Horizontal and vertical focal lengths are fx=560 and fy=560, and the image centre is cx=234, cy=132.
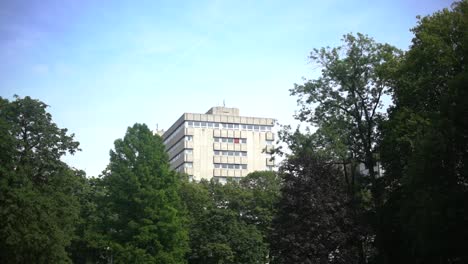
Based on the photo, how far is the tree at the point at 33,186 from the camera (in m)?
35.7

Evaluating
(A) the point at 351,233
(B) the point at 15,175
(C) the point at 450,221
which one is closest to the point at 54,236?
(B) the point at 15,175

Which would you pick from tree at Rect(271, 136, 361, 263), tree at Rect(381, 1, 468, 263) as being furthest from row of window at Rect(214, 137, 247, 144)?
tree at Rect(271, 136, 361, 263)

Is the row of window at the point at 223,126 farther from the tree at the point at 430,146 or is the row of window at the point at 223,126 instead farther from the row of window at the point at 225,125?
the tree at the point at 430,146

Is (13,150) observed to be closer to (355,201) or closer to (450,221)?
(355,201)

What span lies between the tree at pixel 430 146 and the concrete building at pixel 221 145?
3095 inches

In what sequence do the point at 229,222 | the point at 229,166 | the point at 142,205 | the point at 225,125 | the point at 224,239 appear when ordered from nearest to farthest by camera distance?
the point at 142,205
the point at 224,239
the point at 229,222
the point at 229,166
the point at 225,125

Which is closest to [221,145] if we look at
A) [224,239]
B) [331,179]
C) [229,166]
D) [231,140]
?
[231,140]

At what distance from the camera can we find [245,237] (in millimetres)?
52438

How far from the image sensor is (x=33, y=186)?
38.6 m

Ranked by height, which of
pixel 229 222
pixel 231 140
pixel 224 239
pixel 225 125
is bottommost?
pixel 224 239

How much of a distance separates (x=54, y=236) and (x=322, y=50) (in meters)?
22.1

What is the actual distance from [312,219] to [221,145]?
8291 cm

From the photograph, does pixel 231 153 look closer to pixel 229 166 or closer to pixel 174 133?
pixel 229 166

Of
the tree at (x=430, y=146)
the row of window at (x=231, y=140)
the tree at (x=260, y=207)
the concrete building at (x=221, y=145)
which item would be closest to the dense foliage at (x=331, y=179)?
the tree at (x=430, y=146)
